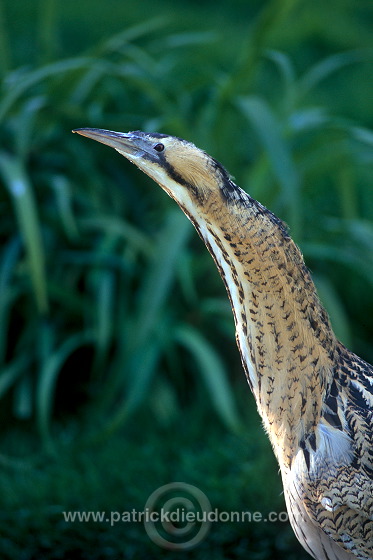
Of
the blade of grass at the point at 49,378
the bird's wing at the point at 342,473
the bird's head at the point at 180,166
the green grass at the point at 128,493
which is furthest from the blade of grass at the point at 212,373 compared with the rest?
the bird's head at the point at 180,166

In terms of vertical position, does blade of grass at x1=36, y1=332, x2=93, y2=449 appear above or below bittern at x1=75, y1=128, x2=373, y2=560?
above

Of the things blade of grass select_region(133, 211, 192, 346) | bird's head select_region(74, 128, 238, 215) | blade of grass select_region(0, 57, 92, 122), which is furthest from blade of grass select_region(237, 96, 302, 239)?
bird's head select_region(74, 128, 238, 215)

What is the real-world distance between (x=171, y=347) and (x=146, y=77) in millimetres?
1405

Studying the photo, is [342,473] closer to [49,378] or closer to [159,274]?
[159,274]

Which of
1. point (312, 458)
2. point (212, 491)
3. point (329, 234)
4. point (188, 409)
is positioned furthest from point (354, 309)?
point (312, 458)

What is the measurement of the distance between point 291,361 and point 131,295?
7.04 ft

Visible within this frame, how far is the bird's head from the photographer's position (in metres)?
1.93

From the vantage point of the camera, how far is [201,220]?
1998 millimetres

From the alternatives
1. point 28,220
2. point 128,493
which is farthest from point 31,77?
point 128,493

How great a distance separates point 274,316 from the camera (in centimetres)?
213

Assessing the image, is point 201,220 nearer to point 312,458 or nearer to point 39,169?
point 312,458

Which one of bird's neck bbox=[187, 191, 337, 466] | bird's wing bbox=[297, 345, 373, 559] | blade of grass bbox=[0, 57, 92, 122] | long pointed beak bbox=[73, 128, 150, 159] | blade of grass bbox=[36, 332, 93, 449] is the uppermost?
blade of grass bbox=[0, 57, 92, 122]

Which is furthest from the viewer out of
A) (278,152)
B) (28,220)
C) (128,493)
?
(278,152)

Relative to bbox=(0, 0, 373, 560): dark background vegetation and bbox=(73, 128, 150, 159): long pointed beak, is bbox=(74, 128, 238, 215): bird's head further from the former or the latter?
bbox=(0, 0, 373, 560): dark background vegetation
